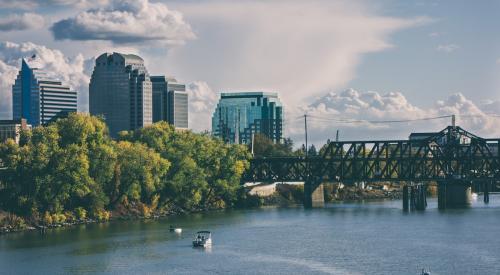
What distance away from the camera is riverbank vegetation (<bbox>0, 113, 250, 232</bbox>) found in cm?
15825

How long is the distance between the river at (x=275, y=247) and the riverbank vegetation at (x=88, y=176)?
6.71 metres

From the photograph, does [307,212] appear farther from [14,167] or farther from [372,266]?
[372,266]

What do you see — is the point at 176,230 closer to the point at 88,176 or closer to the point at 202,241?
the point at 202,241

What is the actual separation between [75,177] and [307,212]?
1979 inches

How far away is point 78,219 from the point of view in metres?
164

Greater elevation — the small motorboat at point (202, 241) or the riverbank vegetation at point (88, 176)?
the riverbank vegetation at point (88, 176)

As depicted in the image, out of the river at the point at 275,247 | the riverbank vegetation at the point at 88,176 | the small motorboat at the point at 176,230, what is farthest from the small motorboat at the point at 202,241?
the riverbank vegetation at the point at 88,176

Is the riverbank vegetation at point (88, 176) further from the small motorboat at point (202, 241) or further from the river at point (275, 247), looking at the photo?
the small motorboat at point (202, 241)

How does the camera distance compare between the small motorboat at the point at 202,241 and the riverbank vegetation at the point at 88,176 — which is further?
the riverbank vegetation at the point at 88,176

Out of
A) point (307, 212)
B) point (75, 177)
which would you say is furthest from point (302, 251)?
point (307, 212)

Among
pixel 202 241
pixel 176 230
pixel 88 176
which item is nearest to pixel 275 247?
pixel 202 241

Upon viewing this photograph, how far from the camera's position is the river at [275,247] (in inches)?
4237

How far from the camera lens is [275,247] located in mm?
126562

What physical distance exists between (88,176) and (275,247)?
47.0m
